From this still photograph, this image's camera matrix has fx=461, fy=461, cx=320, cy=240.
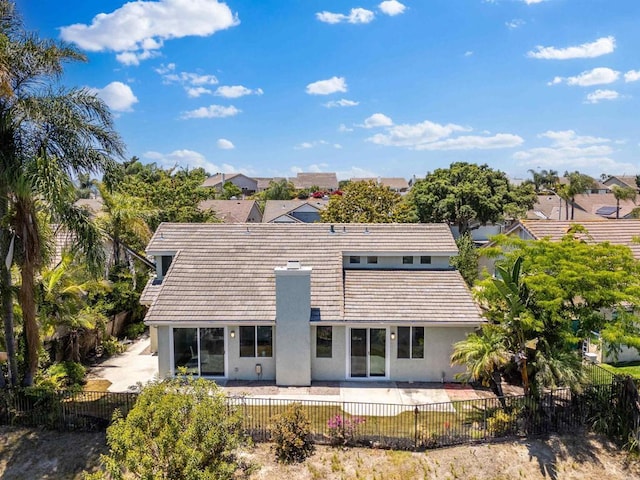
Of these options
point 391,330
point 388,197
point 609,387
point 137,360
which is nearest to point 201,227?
point 137,360

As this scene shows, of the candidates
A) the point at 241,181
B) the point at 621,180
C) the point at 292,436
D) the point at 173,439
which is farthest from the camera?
the point at 241,181

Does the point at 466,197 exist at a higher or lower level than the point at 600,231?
higher

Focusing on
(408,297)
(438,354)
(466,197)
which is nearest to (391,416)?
(438,354)

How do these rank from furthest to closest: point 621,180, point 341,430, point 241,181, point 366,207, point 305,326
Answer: point 241,181 < point 621,180 < point 366,207 < point 305,326 < point 341,430

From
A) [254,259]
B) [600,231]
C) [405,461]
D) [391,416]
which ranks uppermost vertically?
[600,231]

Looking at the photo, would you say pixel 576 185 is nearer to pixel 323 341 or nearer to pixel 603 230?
pixel 603 230

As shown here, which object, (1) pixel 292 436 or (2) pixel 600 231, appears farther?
(2) pixel 600 231
